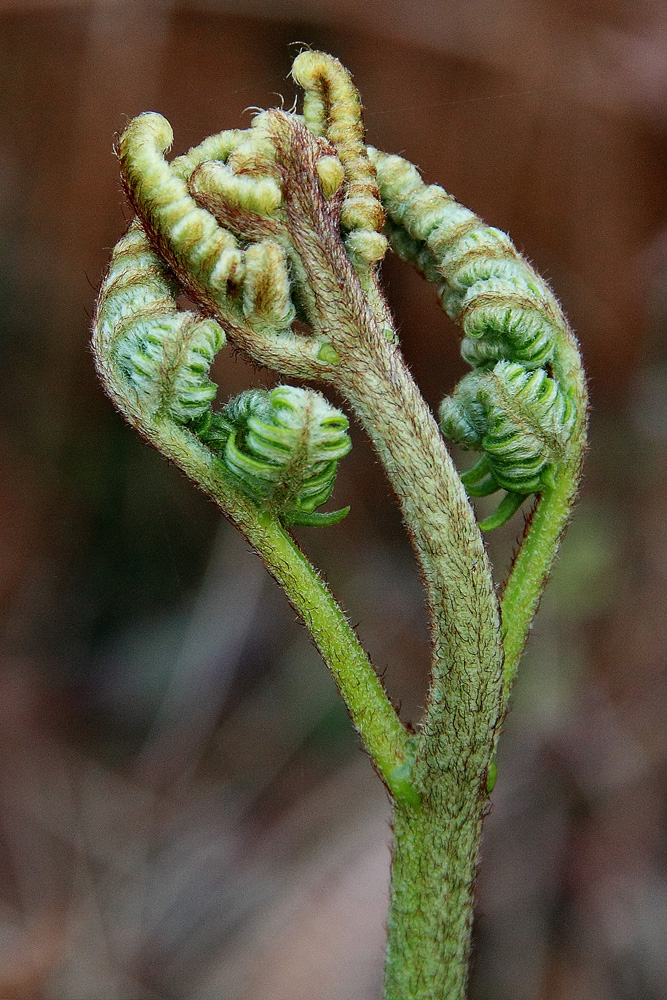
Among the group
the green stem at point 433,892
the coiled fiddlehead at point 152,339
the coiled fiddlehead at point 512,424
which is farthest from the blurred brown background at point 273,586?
the coiled fiddlehead at point 152,339

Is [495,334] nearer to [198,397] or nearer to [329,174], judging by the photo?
[329,174]

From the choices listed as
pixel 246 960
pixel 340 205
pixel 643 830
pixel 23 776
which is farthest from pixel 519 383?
pixel 23 776

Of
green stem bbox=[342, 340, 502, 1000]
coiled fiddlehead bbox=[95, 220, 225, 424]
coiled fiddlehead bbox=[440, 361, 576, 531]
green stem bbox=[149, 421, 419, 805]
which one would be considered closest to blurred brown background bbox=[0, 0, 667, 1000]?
green stem bbox=[342, 340, 502, 1000]

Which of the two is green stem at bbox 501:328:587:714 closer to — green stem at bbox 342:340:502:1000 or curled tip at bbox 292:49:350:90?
green stem at bbox 342:340:502:1000

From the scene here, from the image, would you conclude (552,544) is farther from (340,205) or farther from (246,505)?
(340,205)

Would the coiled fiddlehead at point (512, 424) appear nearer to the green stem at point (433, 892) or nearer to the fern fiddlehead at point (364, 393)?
the fern fiddlehead at point (364, 393)

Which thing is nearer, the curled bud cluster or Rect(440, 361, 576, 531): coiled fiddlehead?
the curled bud cluster
